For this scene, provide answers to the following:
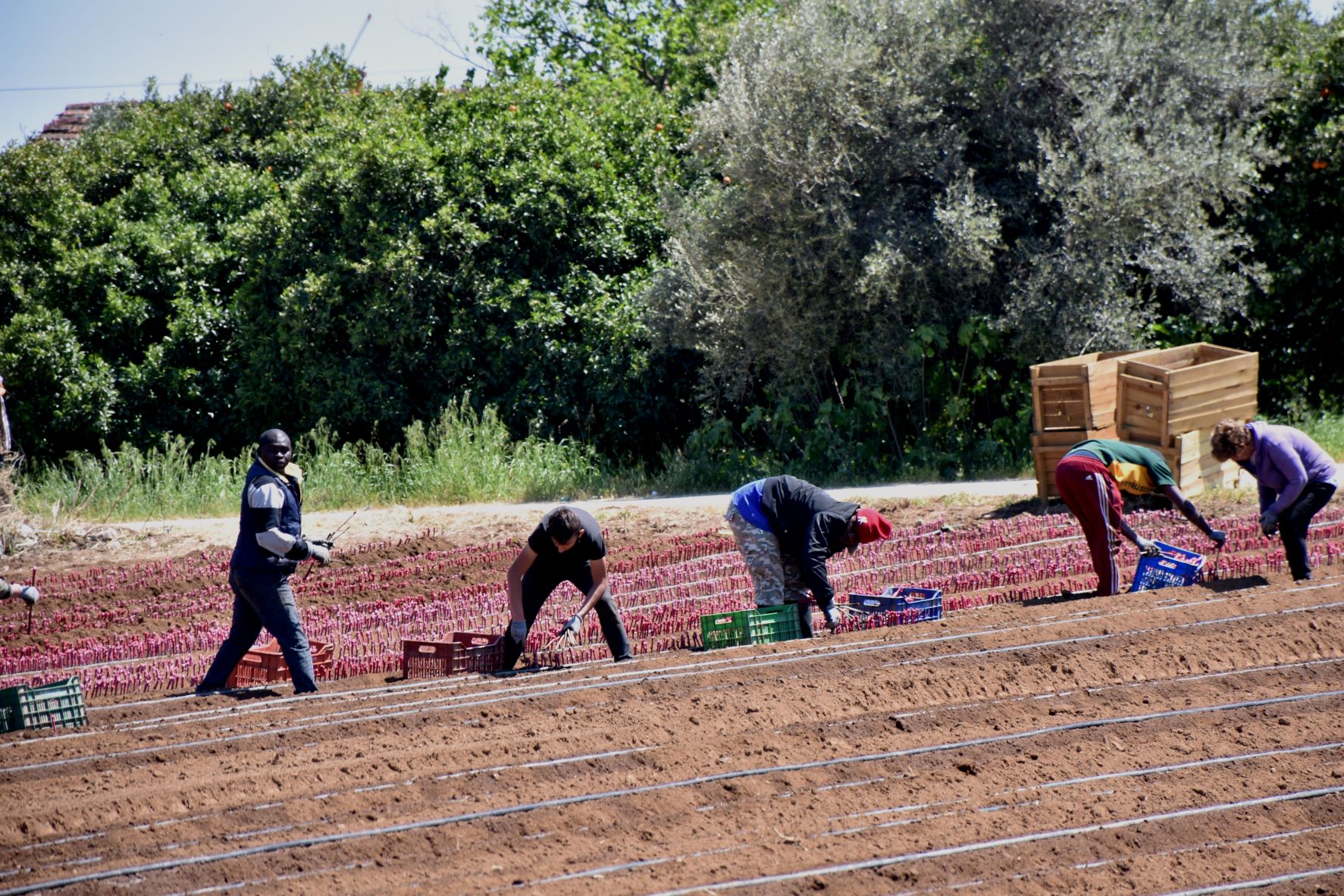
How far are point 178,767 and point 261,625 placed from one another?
1699mm

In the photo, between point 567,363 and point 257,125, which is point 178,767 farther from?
point 257,125

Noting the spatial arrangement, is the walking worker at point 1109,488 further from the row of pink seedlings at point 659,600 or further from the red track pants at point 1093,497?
the row of pink seedlings at point 659,600

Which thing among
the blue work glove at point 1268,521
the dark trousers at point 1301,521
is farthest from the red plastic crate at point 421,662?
the dark trousers at point 1301,521

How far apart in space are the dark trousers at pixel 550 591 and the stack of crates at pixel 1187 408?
603 centimetres

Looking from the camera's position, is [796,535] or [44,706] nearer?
[44,706]

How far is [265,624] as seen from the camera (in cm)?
780

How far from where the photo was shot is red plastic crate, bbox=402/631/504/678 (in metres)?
8.34

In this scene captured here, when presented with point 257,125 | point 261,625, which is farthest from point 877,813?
point 257,125

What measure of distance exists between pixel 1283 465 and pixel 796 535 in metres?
3.13

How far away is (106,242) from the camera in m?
19.2

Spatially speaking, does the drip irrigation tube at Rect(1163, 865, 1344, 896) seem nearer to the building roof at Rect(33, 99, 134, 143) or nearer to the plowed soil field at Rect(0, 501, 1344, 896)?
the plowed soil field at Rect(0, 501, 1344, 896)

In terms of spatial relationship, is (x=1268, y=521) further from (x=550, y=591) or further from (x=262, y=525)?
(x=262, y=525)

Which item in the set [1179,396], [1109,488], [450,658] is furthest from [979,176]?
[450,658]

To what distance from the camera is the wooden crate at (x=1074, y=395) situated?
39.7 feet
